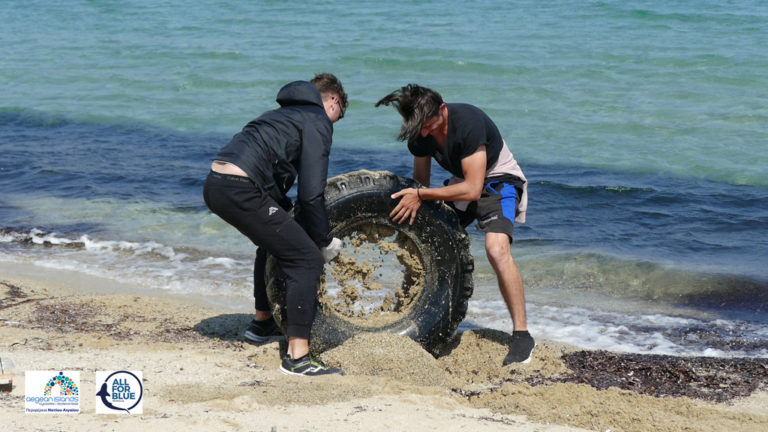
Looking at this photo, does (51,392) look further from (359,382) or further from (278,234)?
(359,382)

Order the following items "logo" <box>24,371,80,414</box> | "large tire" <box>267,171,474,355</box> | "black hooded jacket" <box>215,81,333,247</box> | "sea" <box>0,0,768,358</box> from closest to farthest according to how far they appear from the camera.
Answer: "logo" <box>24,371,80,414</box> → "black hooded jacket" <box>215,81,333,247</box> → "large tire" <box>267,171,474,355</box> → "sea" <box>0,0,768,358</box>

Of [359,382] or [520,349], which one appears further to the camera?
[520,349]

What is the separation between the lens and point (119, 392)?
4508 mm

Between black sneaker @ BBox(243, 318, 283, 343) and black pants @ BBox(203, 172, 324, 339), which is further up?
black pants @ BBox(203, 172, 324, 339)

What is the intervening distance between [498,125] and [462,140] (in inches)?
386

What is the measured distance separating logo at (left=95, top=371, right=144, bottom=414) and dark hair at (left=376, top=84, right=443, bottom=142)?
2.28 meters

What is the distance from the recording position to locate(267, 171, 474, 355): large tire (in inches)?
223

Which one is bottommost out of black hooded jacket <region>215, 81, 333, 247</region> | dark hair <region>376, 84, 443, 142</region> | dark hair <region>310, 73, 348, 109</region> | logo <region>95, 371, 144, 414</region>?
logo <region>95, 371, 144, 414</region>

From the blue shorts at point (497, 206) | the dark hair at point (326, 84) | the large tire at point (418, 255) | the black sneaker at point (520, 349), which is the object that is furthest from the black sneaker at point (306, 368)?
the dark hair at point (326, 84)

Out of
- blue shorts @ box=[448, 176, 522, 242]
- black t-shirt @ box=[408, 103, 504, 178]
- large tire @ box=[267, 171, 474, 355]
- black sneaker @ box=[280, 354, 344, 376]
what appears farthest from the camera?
blue shorts @ box=[448, 176, 522, 242]

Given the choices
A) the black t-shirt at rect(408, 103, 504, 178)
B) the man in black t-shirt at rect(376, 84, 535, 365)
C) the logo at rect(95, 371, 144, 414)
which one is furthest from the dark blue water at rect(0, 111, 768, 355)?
the logo at rect(95, 371, 144, 414)

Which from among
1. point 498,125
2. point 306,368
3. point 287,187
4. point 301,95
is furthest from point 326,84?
point 498,125

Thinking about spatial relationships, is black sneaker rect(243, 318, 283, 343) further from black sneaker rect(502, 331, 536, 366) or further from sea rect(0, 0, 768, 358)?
black sneaker rect(502, 331, 536, 366)

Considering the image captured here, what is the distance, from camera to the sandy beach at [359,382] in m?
4.34
